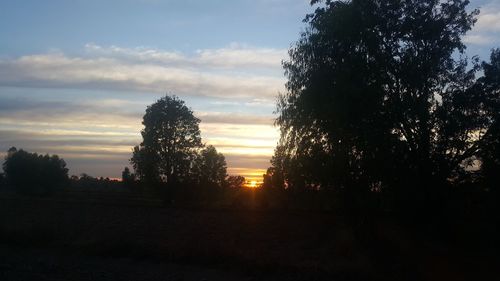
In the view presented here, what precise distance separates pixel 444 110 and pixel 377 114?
9.77 feet

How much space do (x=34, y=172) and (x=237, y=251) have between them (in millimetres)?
62303

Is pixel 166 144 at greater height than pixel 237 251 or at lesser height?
greater

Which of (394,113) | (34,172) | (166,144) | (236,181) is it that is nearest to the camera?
(394,113)

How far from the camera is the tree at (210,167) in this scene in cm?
6131

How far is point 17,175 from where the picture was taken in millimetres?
80125

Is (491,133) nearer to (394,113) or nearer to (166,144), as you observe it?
(394,113)

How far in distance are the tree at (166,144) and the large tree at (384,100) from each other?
115 feet

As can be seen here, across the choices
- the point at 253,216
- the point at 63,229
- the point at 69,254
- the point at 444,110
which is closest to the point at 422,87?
the point at 444,110

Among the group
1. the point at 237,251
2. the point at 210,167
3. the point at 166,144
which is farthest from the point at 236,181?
the point at 237,251

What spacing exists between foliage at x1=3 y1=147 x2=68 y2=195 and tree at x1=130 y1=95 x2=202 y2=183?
916 inches

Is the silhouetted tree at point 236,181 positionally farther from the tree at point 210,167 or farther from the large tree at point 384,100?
the large tree at point 384,100

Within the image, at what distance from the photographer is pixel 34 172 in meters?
80.2

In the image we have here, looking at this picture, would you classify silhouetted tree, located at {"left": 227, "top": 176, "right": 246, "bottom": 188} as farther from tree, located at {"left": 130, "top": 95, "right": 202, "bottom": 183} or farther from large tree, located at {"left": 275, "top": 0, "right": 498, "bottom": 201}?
large tree, located at {"left": 275, "top": 0, "right": 498, "bottom": 201}

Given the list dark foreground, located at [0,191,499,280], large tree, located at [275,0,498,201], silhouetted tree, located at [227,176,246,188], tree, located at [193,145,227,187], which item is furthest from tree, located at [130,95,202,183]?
large tree, located at [275,0,498,201]
